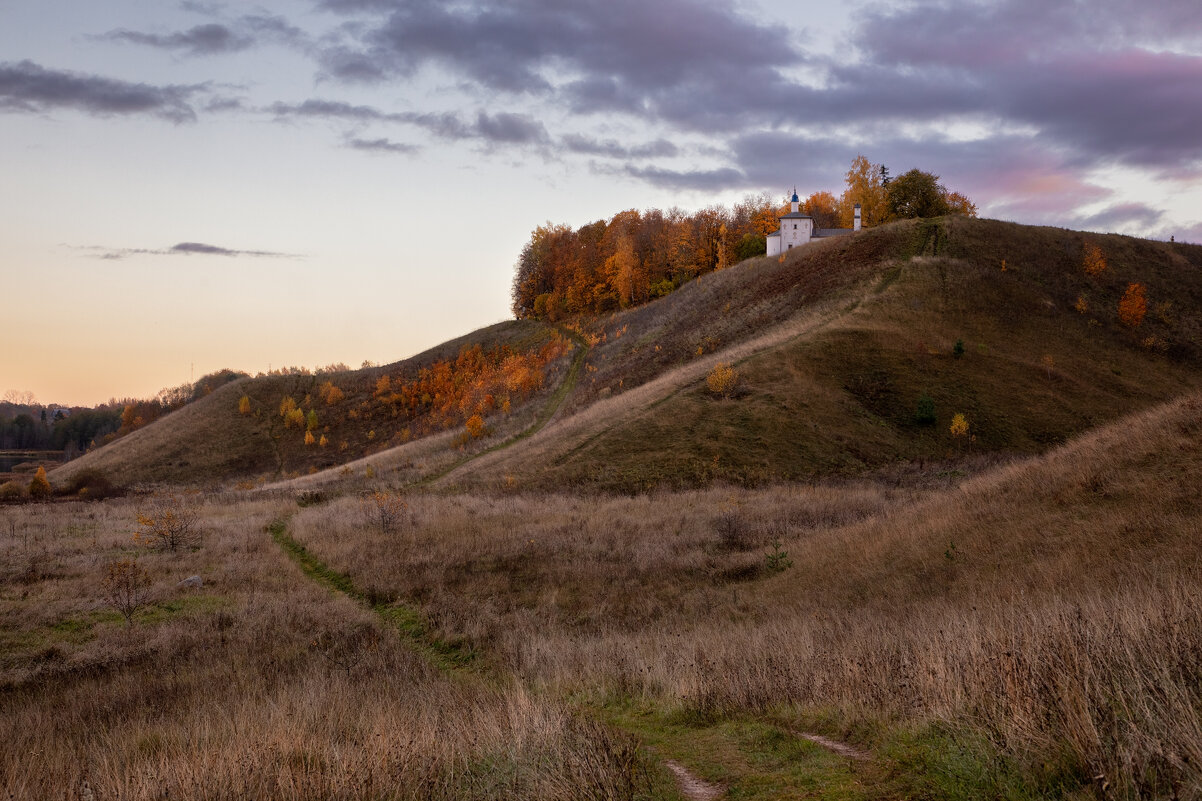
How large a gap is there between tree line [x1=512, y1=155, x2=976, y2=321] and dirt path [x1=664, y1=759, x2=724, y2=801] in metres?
89.2

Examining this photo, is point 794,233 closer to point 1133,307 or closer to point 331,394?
point 1133,307

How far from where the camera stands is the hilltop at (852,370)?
124 ft

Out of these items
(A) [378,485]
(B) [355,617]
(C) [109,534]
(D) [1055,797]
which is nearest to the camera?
(D) [1055,797]

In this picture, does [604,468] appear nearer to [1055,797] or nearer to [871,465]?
[871,465]

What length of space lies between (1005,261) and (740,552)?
55739 mm

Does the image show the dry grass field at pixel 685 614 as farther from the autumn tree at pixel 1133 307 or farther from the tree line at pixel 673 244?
the tree line at pixel 673 244

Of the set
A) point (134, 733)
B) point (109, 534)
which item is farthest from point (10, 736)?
point (109, 534)

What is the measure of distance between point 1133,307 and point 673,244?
2441 inches

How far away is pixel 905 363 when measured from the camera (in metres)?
45.2

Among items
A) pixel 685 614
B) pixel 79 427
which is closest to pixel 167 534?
pixel 685 614

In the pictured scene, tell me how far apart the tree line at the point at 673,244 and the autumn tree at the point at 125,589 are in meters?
86.2

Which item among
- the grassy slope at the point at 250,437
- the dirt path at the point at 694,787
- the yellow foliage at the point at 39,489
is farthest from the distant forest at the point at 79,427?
the dirt path at the point at 694,787

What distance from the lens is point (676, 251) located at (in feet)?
341

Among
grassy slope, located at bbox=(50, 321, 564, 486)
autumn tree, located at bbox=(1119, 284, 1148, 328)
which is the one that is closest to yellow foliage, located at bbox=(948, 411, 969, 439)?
autumn tree, located at bbox=(1119, 284, 1148, 328)
